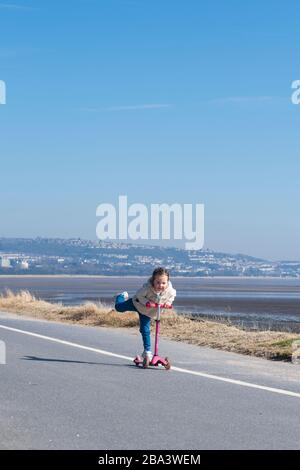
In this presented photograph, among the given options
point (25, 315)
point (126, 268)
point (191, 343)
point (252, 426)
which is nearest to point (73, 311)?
point (25, 315)

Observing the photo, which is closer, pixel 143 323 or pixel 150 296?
pixel 150 296

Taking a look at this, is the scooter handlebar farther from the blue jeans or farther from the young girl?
the blue jeans

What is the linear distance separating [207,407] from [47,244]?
609 feet

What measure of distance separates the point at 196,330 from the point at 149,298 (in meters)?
6.17

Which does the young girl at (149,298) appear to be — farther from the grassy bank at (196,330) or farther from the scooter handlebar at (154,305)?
the grassy bank at (196,330)

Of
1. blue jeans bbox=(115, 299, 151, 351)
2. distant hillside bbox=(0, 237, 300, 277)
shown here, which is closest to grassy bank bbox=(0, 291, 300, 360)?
blue jeans bbox=(115, 299, 151, 351)

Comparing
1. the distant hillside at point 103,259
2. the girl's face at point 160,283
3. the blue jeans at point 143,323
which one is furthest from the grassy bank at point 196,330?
the distant hillside at point 103,259

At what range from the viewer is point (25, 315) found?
25734mm

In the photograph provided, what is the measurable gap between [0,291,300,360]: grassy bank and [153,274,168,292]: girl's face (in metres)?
2.60

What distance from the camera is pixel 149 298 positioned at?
12.4 m

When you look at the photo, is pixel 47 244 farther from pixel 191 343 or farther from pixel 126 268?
pixel 191 343

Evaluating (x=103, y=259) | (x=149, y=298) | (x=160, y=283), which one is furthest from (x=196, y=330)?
(x=103, y=259)

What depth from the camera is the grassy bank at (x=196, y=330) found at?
49.0 feet

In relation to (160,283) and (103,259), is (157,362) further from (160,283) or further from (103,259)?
(103,259)
